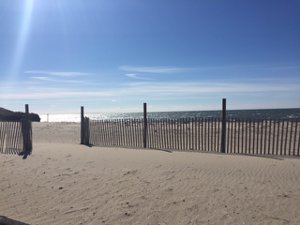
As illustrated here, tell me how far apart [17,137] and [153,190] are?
1004cm

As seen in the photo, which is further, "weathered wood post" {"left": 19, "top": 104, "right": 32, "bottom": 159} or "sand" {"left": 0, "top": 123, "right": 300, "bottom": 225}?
"weathered wood post" {"left": 19, "top": 104, "right": 32, "bottom": 159}

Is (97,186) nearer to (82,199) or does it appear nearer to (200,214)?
(82,199)

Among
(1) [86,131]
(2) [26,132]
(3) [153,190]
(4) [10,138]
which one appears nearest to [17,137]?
(4) [10,138]

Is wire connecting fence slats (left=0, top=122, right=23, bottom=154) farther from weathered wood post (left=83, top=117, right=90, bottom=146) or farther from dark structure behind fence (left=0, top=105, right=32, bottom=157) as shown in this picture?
weathered wood post (left=83, top=117, right=90, bottom=146)

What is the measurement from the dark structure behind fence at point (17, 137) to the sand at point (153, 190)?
2785 millimetres

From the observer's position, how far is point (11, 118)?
61.2 feet

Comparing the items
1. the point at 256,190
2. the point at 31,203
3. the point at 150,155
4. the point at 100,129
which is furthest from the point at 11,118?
the point at 256,190

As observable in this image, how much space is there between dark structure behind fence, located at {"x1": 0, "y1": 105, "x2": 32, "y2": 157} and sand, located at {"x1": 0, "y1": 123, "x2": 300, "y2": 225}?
2785mm

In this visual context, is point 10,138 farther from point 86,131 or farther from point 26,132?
point 86,131

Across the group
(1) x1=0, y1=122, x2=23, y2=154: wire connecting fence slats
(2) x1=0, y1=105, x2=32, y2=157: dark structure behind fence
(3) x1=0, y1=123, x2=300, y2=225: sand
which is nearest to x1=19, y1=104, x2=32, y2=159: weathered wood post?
(2) x1=0, y1=105, x2=32, y2=157: dark structure behind fence

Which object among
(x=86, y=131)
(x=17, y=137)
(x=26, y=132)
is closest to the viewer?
(x=26, y=132)

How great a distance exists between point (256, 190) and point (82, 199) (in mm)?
3640

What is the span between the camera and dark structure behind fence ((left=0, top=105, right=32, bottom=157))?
15.5 metres

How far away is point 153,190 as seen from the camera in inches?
320
